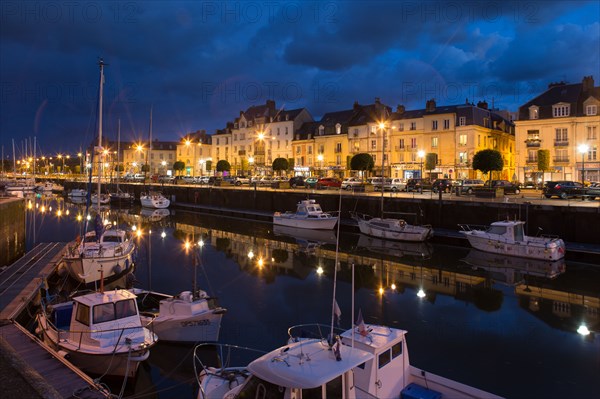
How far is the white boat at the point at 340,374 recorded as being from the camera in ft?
24.1

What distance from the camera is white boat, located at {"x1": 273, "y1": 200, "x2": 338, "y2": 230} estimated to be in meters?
39.9

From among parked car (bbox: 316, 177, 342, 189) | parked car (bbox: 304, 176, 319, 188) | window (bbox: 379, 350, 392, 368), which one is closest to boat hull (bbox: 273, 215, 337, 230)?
parked car (bbox: 316, 177, 342, 189)

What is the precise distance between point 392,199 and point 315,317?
23.9 m

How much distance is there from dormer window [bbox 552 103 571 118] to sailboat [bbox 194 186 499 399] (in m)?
58.3

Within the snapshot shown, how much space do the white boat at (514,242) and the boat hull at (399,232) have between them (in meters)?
3.32

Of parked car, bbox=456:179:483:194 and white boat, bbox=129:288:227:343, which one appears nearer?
white boat, bbox=129:288:227:343

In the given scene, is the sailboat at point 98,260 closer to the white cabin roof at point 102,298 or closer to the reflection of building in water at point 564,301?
the white cabin roof at point 102,298

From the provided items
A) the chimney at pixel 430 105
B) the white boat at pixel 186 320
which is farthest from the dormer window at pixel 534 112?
the white boat at pixel 186 320

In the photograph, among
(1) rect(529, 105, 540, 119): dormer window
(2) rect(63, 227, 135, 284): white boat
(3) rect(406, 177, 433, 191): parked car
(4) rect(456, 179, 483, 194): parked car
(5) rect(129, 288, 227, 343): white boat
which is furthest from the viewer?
(1) rect(529, 105, 540, 119): dormer window

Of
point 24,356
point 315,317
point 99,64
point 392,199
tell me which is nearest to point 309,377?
point 24,356

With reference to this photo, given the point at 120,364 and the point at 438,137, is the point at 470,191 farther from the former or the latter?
the point at 120,364

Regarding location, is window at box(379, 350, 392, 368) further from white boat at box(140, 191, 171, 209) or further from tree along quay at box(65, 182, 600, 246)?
white boat at box(140, 191, 171, 209)

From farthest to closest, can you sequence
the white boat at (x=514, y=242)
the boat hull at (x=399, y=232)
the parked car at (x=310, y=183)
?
the parked car at (x=310, y=183) → the boat hull at (x=399, y=232) → the white boat at (x=514, y=242)

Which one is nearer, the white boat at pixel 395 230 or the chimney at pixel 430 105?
the white boat at pixel 395 230
